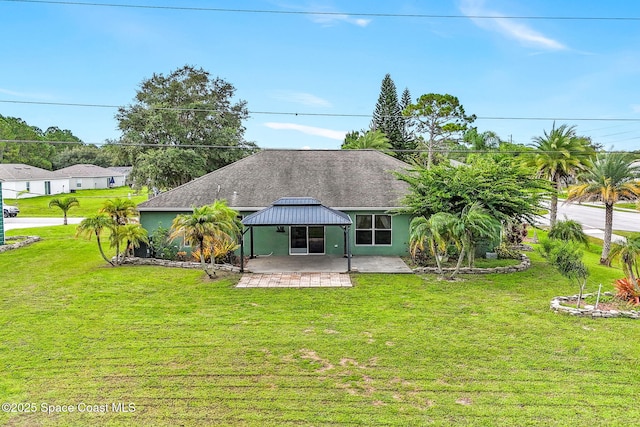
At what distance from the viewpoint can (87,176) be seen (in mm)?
58688

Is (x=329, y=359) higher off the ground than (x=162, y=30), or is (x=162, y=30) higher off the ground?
(x=162, y=30)

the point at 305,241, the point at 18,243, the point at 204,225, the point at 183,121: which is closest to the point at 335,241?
the point at 305,241

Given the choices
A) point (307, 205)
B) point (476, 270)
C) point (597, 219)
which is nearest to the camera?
point (476, 270)

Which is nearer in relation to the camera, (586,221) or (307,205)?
(307,205)

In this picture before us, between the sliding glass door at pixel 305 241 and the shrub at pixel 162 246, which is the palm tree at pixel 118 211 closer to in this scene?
the shrub at pixel 162 246

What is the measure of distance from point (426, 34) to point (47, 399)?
2214 centimetres

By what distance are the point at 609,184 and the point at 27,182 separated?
54.6 m

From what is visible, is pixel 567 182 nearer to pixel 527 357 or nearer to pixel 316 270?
pixel 316 270

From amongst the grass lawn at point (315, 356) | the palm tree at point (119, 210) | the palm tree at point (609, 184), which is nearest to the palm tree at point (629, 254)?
the grass lawn at point (315, 356)

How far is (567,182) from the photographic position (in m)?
21.6

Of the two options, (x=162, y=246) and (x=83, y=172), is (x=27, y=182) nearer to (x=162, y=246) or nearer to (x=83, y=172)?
(x=83, y=172)

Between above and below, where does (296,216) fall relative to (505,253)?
above

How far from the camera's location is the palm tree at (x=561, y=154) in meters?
20.5

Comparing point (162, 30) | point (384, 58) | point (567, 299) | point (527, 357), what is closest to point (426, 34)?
point (384, 58)
